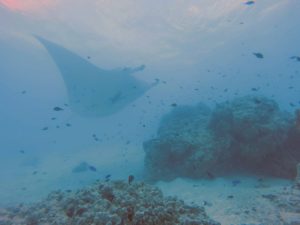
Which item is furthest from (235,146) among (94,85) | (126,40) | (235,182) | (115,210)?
(126,40)

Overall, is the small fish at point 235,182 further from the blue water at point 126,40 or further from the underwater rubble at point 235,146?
the blue water at point 126,40

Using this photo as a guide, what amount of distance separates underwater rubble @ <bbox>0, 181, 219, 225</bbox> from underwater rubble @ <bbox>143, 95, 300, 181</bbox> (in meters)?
5.55

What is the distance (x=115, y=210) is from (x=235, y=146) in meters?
9.10

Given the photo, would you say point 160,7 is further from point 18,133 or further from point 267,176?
point 18,133

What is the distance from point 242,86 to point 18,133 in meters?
112

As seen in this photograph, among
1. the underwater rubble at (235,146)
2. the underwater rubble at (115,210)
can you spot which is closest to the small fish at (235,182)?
the underwater rubble at (235,146)

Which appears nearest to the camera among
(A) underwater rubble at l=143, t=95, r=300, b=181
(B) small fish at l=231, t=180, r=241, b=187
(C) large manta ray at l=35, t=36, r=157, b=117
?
(B) small fish at l=231, t=180, r=241, b=187

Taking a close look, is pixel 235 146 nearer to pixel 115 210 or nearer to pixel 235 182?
pixel 235 182

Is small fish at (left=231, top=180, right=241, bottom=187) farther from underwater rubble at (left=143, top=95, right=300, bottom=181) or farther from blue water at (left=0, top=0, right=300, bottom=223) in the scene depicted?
blue water at (left=0, top=0, right=300, bottom=223)

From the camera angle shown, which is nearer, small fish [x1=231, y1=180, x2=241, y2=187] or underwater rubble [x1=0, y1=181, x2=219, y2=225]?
underwater rubble [x1=0, y1=181, x2=219, y2=225]

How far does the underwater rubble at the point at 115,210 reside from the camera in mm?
3846

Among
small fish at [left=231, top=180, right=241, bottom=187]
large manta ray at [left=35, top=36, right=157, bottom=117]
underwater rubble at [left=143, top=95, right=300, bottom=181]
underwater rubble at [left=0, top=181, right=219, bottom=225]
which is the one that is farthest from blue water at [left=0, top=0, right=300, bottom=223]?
underwater rubble at [left=0, top=181, right=219, bottom=225]

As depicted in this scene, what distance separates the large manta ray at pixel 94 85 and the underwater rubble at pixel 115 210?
44.4 feet

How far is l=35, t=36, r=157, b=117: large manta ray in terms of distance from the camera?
1786 cm
